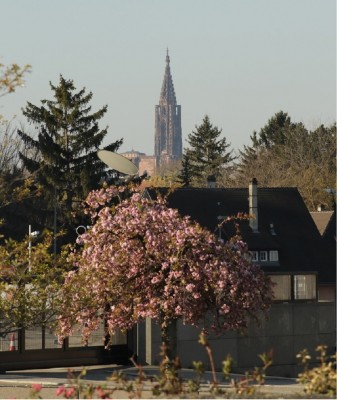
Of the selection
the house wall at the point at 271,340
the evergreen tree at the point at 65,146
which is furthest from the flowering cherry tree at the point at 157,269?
the evergreen tree at the point at 65,146

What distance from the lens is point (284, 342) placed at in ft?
→ 122

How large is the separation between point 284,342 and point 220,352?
3108mm

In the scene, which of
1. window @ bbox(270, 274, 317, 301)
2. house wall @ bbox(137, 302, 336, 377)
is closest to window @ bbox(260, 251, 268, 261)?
window @ bbox(270, 274, 317, 301)

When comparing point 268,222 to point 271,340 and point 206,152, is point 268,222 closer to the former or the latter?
point 271,340

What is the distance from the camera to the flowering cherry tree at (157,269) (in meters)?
28.1

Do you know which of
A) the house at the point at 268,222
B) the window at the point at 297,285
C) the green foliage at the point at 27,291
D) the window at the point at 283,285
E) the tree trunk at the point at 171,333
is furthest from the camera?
the house at the point at 268,222

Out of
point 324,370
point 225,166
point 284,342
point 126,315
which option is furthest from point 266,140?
point 324,370

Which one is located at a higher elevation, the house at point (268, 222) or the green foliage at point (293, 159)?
the green foliage at point (293, 159)

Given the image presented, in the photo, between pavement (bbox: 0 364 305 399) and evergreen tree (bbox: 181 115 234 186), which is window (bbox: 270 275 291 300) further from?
evergreen tree (bbox: 181 115 234 186)

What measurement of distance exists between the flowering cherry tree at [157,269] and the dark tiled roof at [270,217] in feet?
90.9

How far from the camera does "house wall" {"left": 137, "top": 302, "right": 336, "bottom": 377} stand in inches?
1321

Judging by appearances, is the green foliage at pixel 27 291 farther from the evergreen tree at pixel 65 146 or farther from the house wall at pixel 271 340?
the evergreen tree at pixel 65 146

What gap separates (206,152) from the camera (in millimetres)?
119500

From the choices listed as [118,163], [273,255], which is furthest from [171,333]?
[273,255]
